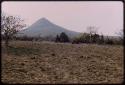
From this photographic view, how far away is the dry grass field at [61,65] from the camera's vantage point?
31.0ft

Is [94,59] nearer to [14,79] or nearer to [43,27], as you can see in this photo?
[14,79]

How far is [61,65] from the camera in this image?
1166 cm

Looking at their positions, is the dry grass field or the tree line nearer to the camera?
the dry grass field

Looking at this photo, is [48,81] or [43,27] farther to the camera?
[43,27]

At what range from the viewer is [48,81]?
9.30 m

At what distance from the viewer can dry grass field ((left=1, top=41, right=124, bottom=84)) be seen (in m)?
9.45

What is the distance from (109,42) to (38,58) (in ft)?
23.1

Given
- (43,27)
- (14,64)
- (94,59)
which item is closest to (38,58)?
(14,64)

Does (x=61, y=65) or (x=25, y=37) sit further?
(x=25, y=37)

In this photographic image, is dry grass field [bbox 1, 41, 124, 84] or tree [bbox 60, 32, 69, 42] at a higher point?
dry grass field [bbox 1, 41, 124, 84]

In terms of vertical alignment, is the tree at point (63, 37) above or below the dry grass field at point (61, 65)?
below

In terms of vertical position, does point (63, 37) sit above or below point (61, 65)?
below

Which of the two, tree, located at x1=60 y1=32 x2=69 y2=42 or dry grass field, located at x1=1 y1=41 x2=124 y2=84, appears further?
tree, located at x1=60 y1=32 x2=69 y2=42

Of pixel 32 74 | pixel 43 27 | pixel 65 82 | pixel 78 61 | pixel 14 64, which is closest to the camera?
pixel 65 82
